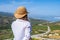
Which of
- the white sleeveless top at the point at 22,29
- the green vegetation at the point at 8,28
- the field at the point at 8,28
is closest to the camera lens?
the white sleeveless top at the point at 22,29

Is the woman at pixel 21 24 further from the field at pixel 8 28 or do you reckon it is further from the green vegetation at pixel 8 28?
the green vegetation at pixel 8 28

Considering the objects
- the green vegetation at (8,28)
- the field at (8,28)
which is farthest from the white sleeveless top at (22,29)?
the green vegetation at (8,28)

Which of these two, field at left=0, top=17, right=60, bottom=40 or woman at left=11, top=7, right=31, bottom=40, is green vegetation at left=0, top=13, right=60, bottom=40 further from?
woman at left=11, top=7, right=31, bottom=40

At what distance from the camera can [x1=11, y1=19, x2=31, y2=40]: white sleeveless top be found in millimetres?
3260

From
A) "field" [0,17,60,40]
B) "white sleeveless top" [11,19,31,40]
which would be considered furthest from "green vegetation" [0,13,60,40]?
"white sleeveless top" [11,19,31,40]

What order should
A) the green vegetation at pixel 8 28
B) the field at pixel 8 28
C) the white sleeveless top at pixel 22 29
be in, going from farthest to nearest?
the green vegetation at pixel 8 28 → the field at pixel 8 28 → the white sleeveless top at pixel 22 29

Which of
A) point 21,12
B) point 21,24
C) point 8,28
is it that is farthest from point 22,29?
point 8,28

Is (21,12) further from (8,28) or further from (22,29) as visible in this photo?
(8,28)

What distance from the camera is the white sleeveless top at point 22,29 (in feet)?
10.7

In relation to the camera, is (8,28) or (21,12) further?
(8,28)

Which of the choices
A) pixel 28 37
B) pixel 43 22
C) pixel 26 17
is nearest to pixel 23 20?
pixel 26 17

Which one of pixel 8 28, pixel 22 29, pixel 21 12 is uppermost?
pixel 21 12

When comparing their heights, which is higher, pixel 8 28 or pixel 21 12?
pixel 21 12

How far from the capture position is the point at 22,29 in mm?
3336
